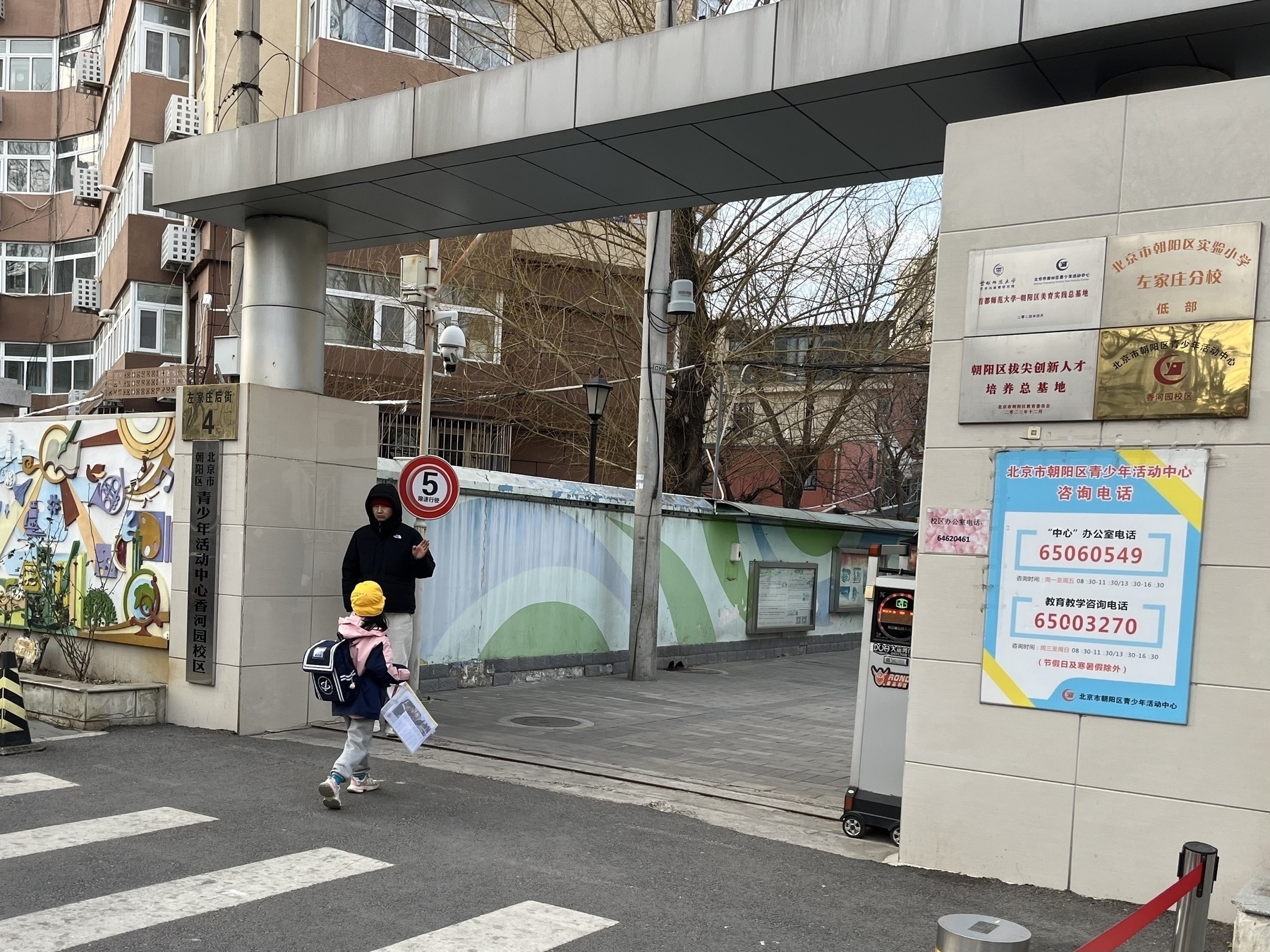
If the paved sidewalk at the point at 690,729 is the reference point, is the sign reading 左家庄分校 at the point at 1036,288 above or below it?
above

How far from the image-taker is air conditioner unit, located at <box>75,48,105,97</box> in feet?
104

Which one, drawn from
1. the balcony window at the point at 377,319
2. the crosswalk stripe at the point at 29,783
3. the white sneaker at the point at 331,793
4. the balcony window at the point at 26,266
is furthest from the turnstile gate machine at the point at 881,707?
the balcony window at the point at 26,266

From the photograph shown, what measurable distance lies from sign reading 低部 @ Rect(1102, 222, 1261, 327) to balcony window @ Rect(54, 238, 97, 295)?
109ft

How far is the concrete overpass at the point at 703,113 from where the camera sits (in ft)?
20.4

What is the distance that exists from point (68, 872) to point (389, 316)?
19636mm

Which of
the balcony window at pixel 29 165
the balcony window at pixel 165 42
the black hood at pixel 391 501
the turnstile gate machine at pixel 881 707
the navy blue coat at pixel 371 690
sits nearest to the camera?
the turnstile gate machine at pixel 881 707

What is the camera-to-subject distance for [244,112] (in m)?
12.6

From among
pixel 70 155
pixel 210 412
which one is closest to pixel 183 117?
pixel 70 155

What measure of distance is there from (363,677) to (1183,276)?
5.07 m

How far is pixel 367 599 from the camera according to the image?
7.05 meters

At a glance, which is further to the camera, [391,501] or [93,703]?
[93,703]

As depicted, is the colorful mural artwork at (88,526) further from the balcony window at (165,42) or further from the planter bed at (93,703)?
the balcony window at (165,42)

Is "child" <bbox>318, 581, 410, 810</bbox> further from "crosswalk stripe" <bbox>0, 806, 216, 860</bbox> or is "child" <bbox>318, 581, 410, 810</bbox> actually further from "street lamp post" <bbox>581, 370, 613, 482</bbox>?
"street lamp post" <bbox>581, 370, 613, 482</bbox>

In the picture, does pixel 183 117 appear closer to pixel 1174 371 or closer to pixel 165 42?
pixel 165 42
